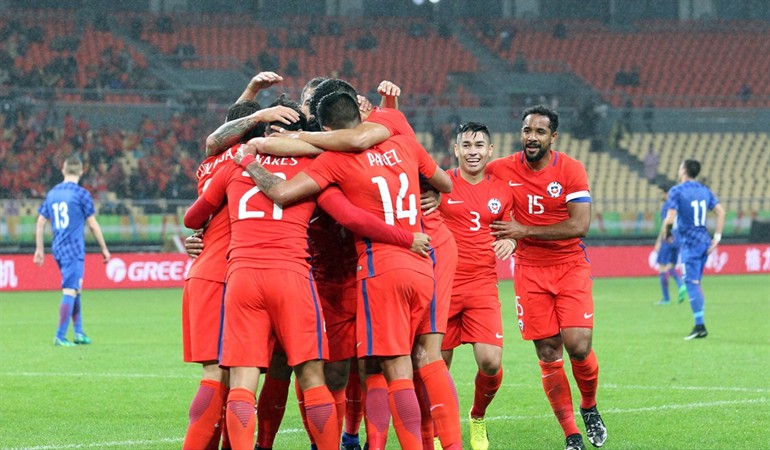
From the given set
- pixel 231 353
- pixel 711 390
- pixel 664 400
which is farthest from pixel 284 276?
pixel 711 390

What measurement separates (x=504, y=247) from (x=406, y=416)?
187 centimetres

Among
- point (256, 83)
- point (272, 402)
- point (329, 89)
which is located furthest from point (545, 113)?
point (272, 402)

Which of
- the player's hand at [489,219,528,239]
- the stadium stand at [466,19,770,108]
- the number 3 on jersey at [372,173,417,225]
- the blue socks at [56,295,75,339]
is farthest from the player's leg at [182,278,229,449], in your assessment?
the stadium stand at [466,19,770,108]

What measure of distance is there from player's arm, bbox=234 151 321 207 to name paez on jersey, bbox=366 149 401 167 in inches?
14.6

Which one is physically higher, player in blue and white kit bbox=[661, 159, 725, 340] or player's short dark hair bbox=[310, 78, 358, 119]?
Result: player's short dark hair bbox=[310, 78, 358, 119]

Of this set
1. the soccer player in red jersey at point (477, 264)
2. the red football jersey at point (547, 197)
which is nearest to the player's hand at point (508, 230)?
the soccer player in red jersey at point (477, 264)

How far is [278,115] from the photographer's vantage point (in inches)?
260

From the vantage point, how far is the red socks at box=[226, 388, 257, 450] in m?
5.90

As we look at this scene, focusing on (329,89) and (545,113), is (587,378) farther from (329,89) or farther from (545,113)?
(329,89)

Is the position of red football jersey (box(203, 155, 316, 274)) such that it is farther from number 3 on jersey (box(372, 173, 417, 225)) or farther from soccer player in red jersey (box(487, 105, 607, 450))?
soccer player in red jersey (box(487, 105, 607, 450))

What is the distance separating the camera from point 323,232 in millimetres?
7121

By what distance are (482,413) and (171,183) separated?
2494 centimetres

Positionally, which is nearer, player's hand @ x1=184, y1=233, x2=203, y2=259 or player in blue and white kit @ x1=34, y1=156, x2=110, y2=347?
player's hand @ x1=184, y1=233, x2=203, y2=259

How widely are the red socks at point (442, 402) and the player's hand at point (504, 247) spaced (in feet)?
3.90
